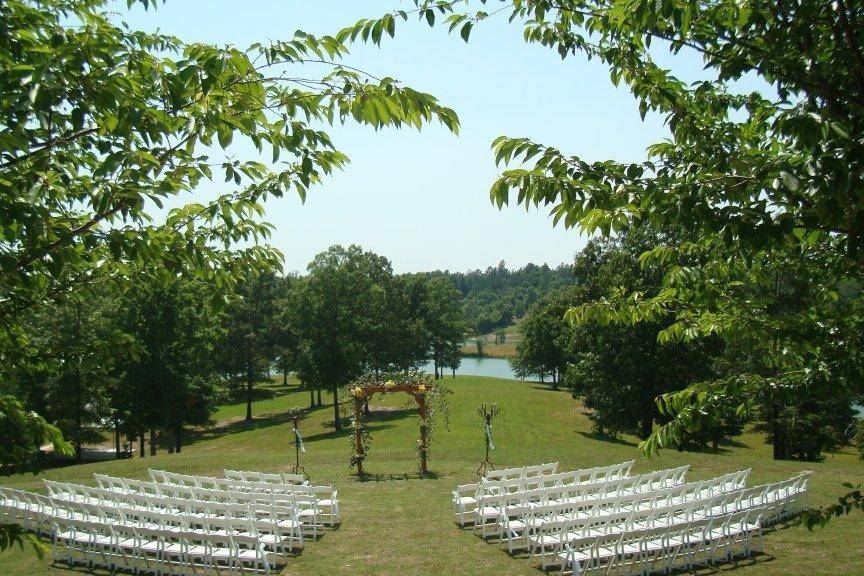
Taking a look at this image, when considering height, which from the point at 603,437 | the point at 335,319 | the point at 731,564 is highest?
the point at 335,319

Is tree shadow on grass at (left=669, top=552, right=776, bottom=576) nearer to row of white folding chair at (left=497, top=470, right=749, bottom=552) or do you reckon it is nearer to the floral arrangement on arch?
row of white folding chair at (left=497, top=470, right=749, bottom=552)

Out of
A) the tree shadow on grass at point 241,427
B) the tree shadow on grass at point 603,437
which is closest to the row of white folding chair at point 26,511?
the tree shadow on grass at point 241,427

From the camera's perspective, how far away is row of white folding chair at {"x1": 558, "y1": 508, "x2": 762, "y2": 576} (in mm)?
11133

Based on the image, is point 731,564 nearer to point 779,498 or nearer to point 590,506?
point 779,498

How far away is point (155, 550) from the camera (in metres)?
11.7

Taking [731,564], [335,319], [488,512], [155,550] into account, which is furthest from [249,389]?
[731,564]

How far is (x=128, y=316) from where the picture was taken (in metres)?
35.4

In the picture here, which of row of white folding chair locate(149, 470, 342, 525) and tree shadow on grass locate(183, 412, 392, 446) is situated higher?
row of white folding chair locate(149, 470, 342, 525)

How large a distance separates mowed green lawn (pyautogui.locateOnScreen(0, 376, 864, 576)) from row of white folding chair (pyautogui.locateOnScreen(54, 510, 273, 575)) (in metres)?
0.55

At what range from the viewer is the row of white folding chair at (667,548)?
11.1 meters

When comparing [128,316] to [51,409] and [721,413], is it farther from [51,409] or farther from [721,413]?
[721,413]

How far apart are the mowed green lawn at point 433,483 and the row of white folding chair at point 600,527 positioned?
522mm

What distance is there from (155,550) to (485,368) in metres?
101

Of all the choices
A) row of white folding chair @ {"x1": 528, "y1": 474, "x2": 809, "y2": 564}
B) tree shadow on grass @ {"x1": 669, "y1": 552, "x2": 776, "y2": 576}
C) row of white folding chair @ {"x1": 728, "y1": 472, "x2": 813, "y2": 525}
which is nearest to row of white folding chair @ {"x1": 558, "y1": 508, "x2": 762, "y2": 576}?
tree shadow on grass @ {"x1": 669, "y1": 552, "x2": 776, "y2": 576}
